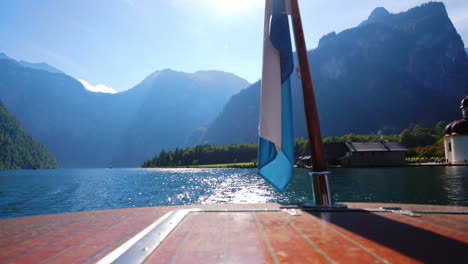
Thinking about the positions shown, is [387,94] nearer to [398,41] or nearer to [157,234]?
[398,41]

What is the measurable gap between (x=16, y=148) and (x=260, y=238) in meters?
204

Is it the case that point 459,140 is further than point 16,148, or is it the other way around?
point 16,148

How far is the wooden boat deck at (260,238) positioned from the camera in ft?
6.67

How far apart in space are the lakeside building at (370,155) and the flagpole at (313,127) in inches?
2925

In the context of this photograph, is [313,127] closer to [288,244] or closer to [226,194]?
[288,244]

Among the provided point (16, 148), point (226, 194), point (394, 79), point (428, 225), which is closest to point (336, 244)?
point (428, 225)

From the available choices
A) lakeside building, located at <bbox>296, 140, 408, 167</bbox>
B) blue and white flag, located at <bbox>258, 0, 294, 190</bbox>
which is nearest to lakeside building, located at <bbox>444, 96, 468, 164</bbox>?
lakeside building, located at <bbox>296, 140, 408, 167</bbox>

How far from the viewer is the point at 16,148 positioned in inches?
6260

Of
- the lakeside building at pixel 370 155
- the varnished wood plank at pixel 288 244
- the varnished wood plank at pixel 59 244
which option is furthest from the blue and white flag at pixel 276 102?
the lakeside building at pixel 370 155

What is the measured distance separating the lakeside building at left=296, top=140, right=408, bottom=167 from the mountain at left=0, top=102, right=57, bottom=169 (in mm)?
173222

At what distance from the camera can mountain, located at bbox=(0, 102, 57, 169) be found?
151 m

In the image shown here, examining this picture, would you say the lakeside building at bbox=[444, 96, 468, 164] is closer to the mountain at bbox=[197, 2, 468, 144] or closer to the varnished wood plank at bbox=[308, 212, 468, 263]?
the varnished wood plank at bbox=[308, 212, 468, 263]

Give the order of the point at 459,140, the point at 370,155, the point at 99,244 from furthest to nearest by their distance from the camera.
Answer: the point at 370,155
the point at 459,140
the point at 99,244

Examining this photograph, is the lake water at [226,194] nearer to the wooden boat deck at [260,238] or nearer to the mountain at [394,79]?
the wooden boat deck at [260,238]
